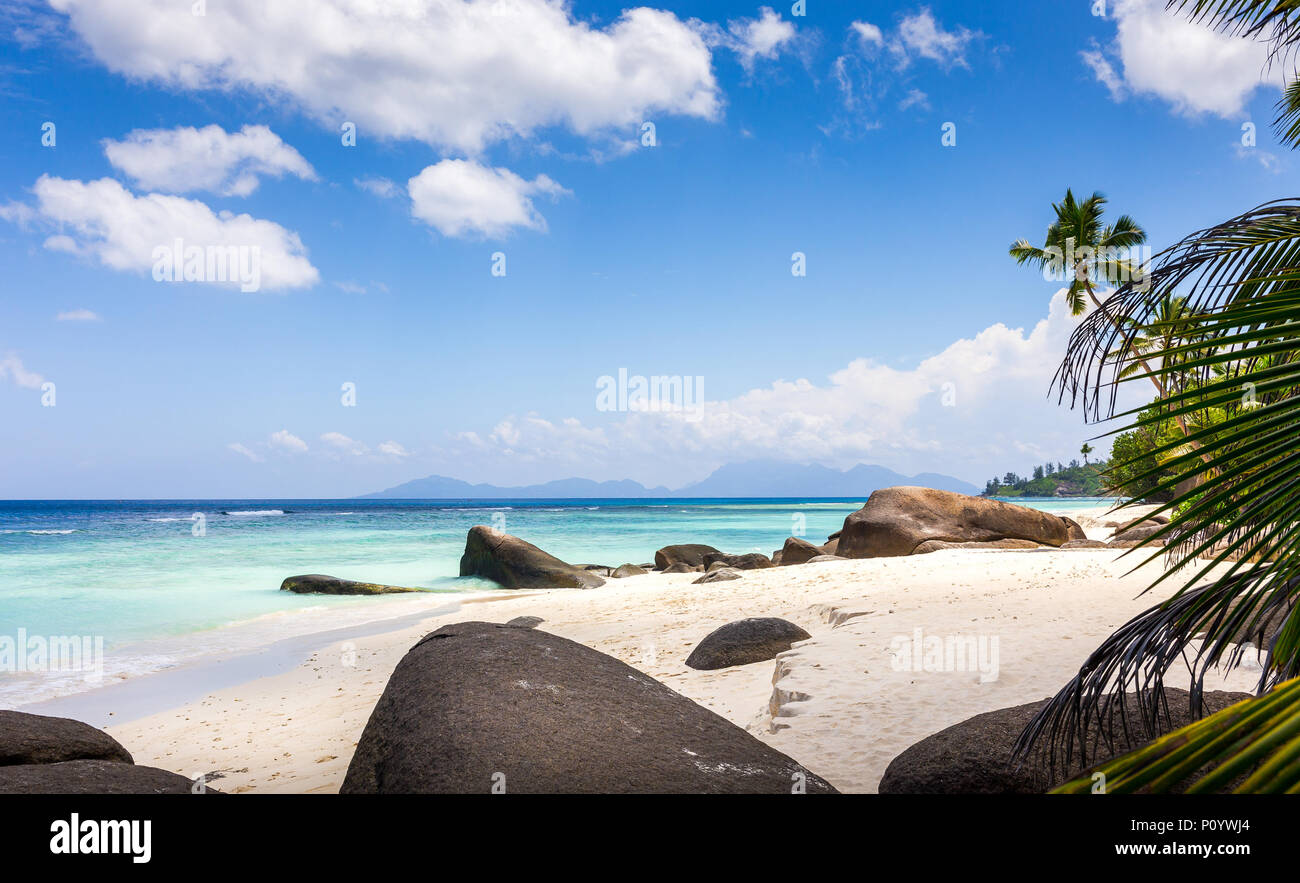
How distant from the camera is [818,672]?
27.2ft

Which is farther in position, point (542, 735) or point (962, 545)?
point (962, 545)

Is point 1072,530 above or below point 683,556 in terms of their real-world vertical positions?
above

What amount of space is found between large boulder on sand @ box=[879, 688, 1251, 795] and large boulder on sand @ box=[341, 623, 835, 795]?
0.69 m

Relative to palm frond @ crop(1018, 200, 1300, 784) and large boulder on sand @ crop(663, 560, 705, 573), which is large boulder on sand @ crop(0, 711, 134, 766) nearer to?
palm frond @ crop(1018, 200, 1300, 784)

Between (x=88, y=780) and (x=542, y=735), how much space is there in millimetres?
2938

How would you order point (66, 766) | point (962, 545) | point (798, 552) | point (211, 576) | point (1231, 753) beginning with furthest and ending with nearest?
point (211, 576)
point (798, 552)
point (962, 545)
point (66, 766)
point (1231, 753)

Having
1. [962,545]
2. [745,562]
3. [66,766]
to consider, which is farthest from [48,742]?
[962,545]

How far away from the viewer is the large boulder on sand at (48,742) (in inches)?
212

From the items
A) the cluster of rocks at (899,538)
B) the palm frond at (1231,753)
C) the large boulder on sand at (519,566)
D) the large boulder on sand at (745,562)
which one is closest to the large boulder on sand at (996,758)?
the palm frond at (1231,753)

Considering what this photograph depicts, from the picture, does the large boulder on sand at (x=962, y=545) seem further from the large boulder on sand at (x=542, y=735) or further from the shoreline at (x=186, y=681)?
the large boulder on sand at (x=542, y=735)

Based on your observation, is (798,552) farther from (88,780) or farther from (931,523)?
(88,780)
